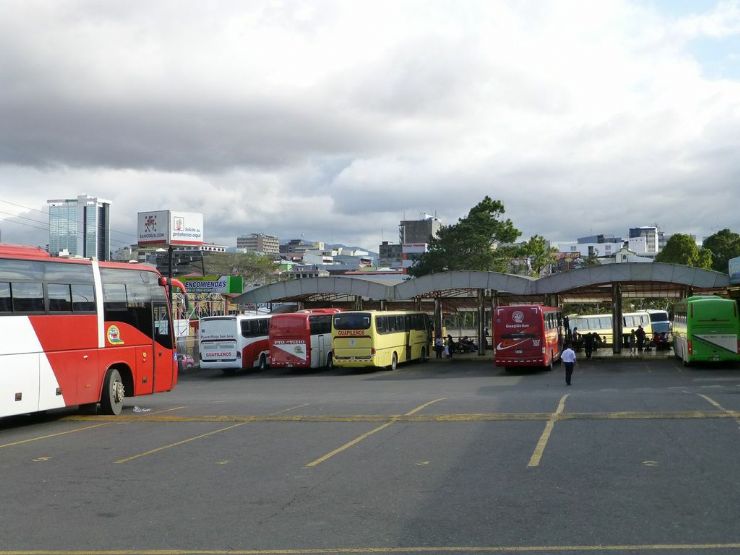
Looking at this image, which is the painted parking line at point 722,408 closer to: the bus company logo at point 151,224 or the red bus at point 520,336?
the red bus at point 520,336

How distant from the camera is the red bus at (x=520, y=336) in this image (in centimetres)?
3084

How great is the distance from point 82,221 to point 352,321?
6169 centimetres

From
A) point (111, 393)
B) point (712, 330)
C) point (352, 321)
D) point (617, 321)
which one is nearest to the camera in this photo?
point (111, 393)

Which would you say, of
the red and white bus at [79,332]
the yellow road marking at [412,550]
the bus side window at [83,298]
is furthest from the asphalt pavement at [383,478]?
the bus side window at [83,298]

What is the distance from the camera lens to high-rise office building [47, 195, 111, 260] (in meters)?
82.7

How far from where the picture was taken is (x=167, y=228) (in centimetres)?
7062

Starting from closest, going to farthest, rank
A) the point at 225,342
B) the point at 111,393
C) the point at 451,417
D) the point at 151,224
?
1. the point at 451,417
2. the point at 111,393
3. the point at 225,342
4. the point at 151,224

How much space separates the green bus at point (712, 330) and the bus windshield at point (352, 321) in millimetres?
13465

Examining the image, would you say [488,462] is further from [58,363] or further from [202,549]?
[58,363]

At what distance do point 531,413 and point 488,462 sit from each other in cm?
552

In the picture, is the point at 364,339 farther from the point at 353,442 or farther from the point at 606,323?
the point at 606,323

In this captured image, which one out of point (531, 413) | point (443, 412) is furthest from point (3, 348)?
point (531, 413)

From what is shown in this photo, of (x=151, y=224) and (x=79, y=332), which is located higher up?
(x=151, y=224)

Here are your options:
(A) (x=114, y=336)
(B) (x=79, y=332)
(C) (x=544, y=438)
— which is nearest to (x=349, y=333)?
(A) (x=114, y=336)
